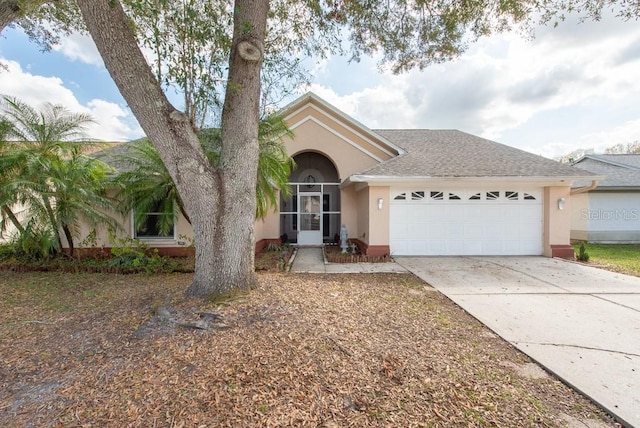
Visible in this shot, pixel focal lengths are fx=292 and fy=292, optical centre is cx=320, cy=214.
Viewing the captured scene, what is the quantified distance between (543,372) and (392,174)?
7.42 m

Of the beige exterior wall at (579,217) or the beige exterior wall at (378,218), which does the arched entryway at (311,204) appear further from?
the beige exterior wall at (579,217)

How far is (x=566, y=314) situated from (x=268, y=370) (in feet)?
17.3

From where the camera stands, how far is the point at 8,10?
5352 millimetres

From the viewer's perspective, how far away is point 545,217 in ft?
34.7

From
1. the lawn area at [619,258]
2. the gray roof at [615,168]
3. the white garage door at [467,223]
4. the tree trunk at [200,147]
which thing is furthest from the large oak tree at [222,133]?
the gray roof at [615,168]

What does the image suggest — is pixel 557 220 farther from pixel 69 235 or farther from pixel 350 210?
pixel 69 235

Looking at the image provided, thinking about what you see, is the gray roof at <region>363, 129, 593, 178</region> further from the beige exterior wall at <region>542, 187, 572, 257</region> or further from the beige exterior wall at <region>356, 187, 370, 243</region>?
the beige exterior wall at <region>356, 187, 370, 243</region>

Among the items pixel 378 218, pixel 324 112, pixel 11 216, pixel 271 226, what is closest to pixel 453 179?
pixel 378 218

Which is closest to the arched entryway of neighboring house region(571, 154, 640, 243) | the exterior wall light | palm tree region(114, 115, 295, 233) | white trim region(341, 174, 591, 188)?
white trim region(341, 174, 591, 188)

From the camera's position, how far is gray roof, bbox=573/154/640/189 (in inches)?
599

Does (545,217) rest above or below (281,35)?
below

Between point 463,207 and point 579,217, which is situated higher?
point 463,207

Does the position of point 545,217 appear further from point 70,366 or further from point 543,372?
point 70,366

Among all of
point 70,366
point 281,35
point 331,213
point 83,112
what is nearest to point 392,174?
point 331,213
